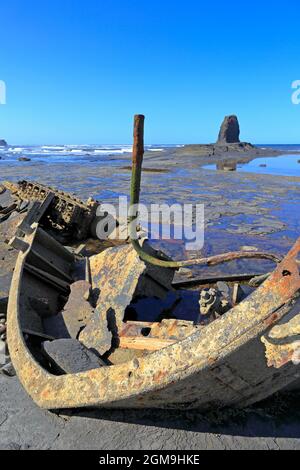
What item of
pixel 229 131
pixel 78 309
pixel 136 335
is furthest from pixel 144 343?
pixel 229 131

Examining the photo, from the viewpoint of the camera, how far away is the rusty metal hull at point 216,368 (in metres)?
1.83

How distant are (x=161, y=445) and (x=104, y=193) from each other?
15.2 m

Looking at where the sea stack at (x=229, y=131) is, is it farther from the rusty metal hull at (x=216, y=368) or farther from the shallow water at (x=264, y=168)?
the rusty metal hull at (x=216, y=368)

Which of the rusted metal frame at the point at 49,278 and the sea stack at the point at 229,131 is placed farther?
the sea stack at the point at 229,131

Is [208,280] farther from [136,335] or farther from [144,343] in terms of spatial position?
[144,343]

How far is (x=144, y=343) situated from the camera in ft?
10.3

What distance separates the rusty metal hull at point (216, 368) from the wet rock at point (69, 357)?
23cm

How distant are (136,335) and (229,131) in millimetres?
99402

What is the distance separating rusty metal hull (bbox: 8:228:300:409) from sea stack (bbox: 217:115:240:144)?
97.4m

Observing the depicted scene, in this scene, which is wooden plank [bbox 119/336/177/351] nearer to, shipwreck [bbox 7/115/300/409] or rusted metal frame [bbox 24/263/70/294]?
shipwreck [bbox 7/115/300/409]

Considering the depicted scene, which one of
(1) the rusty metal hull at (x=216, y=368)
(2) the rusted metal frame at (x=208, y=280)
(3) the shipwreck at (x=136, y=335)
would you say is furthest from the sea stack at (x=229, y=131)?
(1) the rusty metal hull at (x=216, y=368)

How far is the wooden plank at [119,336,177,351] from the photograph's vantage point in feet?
9.95

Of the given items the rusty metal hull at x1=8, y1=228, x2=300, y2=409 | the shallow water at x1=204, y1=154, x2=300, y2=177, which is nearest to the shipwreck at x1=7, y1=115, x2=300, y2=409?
the rusty metal hull at x1=8, y1=228, x2=300, y2=409
